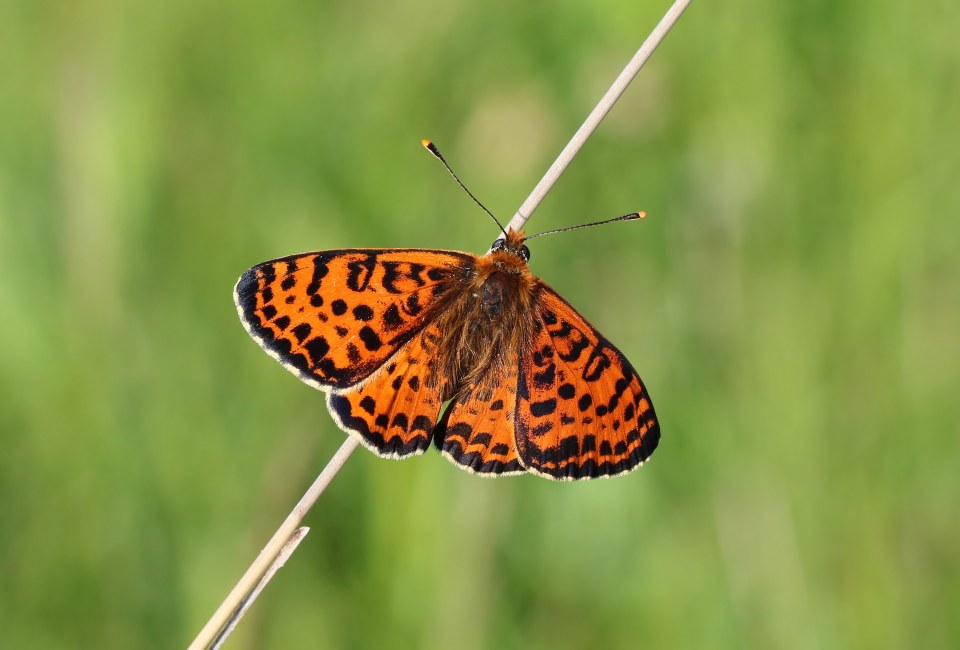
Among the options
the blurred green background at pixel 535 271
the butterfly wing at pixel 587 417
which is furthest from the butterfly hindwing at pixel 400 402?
the blurred green background at pixel 535 271

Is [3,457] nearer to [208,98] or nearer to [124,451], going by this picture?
[124,451]

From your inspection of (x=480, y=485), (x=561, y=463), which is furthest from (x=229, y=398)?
(x=561, y=463)

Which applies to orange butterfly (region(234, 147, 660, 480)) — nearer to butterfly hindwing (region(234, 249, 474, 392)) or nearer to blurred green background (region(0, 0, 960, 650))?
butterfly hindwing (region(234, 249, 474, 392))

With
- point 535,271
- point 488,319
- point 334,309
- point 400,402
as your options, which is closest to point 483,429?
point 400,402

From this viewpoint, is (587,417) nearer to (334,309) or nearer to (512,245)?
(512,245)

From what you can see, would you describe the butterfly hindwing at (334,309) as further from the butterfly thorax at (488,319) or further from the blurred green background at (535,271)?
the blurred green background at (535,271)

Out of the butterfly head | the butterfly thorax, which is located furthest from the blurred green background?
the butterfly head
